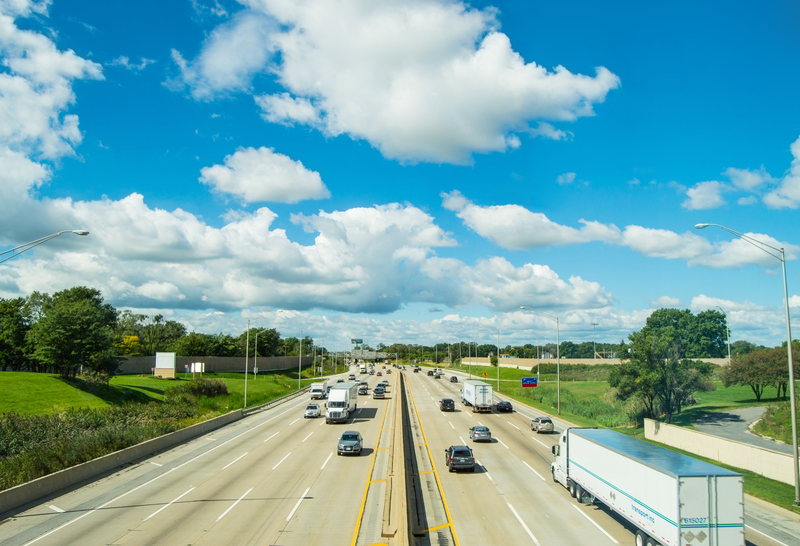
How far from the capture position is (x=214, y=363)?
123 metres

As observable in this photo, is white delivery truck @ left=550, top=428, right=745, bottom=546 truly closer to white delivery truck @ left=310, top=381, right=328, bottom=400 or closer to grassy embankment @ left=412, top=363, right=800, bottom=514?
grassy embankment @ left=412, top=363, right=800, bottom=514

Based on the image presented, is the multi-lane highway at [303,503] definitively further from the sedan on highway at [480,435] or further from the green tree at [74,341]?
the green tree at [74,341]

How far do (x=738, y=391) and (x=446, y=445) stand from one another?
2282 inches

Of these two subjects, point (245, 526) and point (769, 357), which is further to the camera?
point (769, 357)

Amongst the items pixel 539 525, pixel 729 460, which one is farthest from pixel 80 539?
pixel 729 460

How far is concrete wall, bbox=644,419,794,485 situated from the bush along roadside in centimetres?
3886

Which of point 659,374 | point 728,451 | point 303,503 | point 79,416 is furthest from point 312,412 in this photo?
point 728,451

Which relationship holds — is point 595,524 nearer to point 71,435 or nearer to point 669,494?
point 669,494

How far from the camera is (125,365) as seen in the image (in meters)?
98.2

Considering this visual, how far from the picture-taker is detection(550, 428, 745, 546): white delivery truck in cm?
1528

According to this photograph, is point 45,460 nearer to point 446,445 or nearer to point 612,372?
point 446,445

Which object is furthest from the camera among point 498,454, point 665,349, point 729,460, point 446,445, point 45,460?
point 665,349

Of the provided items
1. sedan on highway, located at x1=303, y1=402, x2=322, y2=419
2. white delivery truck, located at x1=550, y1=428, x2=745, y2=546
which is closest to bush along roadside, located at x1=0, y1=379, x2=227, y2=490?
sedan on highway, located at x1=303, y1=402, x2=322, y2=419

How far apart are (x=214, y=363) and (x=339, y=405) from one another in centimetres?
8008
